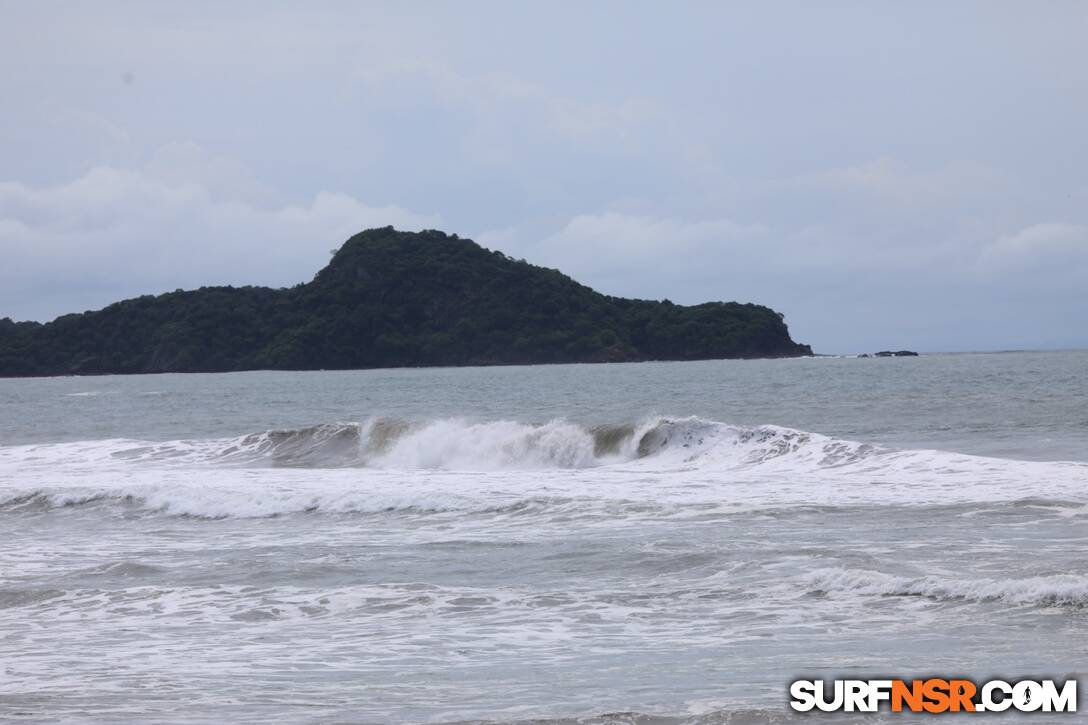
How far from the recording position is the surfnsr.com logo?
771cm

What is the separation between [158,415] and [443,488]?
109 feet

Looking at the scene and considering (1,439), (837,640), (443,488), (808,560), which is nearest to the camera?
(837,640)

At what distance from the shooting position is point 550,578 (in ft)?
42.3

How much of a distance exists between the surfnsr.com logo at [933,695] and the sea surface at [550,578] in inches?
6.9

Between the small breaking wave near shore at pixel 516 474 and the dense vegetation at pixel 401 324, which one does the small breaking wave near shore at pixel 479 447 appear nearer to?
the small breaking wave near shore at pixel 516 474

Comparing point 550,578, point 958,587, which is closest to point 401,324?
point 550,578

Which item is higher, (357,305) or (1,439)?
(357,305)

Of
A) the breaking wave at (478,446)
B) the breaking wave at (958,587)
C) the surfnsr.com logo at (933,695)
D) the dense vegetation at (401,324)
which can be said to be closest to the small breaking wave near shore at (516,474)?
the breaking wave at (478,446)

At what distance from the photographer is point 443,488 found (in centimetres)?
2198

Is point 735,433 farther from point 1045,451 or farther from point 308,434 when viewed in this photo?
point 308,434

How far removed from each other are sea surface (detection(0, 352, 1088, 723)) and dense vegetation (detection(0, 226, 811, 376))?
96.2 meters

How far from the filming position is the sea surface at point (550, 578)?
8656 millimetres

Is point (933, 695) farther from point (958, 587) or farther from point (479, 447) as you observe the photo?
point (479, 447)

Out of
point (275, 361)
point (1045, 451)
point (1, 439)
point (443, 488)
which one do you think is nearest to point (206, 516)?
point (443, 488)
